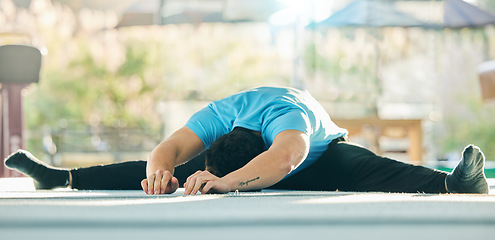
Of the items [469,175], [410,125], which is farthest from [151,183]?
[410,125]

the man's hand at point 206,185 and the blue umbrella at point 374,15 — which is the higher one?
the blue umbrella at point 374,15

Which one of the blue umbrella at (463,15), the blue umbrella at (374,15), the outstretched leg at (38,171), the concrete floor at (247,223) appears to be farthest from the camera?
the blue umbrella at (463,15)

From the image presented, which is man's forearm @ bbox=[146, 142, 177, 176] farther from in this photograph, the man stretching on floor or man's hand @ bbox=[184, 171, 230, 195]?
man's hand @ bbox=[184, 171, 230, 195]

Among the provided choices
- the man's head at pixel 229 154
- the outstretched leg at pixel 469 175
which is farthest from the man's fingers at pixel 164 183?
the outstretched leg at pixel 469 175

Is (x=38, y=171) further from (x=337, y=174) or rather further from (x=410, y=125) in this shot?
(x=410, y=125)

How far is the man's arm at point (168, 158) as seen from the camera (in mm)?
1291

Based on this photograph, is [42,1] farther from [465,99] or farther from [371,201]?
[371,201]

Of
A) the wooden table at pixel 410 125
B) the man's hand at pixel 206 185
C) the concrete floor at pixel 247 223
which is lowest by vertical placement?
the wooden table at pixel 410 125

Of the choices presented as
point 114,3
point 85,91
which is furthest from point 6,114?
point 114,3

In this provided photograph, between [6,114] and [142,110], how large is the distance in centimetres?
730

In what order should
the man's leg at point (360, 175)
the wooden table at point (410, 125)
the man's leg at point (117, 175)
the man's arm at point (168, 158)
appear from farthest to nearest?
the wooden table at point (410, 125) → the man's leg at point (117, 175) → the man's leg at point (360, 175) → the man's arm at point (168, 158)

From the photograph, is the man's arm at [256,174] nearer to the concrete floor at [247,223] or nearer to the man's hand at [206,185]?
the man's hand at [206,185]

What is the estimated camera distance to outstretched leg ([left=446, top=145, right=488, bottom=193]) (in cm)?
119

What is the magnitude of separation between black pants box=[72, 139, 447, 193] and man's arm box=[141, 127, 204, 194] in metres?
0.17
